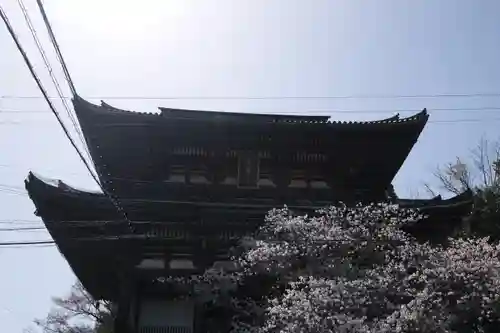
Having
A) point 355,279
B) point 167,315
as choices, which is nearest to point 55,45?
point 355,279

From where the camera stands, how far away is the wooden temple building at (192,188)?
13.7 m

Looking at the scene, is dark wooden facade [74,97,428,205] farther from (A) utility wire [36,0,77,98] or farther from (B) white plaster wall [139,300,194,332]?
(A) utility wire [36,0,77,98]

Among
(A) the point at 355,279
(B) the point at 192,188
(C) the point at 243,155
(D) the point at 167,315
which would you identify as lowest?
(D) the point at 167,315

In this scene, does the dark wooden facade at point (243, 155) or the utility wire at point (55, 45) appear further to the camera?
the dark wooden facade at point (243, 155)

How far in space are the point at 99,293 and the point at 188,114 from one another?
6516mm

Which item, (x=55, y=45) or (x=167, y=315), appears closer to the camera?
(x=55, y=45)

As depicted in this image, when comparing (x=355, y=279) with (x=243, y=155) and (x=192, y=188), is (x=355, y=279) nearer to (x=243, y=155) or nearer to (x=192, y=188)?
(x=243, y=155)

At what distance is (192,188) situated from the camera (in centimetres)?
→ 1569

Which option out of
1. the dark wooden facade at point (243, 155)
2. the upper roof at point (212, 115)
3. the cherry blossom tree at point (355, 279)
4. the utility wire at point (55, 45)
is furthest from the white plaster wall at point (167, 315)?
the utility wire at point (55, 45)

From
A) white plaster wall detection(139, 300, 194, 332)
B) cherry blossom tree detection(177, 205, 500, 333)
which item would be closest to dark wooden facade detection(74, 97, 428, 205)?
cherry blossom tree detection(177, 205, 500, 333)

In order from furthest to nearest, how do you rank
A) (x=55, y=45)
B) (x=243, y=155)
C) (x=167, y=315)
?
(x=243, y=155) → (x=167, y=315) → (x=55, y=45)

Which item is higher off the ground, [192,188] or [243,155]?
[243,155]

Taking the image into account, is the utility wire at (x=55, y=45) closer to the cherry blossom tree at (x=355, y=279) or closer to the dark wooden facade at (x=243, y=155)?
the cherry blossom tree at (x=355, y=279)

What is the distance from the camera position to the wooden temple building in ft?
45.1
